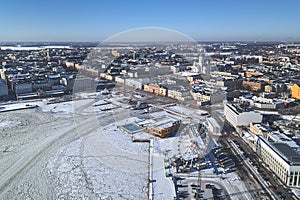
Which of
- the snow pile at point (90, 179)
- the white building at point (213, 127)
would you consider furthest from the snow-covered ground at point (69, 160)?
the white building at point (213, 127)

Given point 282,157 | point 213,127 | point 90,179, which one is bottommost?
point 90,179

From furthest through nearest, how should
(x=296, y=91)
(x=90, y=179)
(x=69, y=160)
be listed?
(x=296, y=91)
(x=69, y=160)
(x=90, y=179)

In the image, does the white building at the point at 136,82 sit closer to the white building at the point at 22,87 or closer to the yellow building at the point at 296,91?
the white building at the point at 22,87

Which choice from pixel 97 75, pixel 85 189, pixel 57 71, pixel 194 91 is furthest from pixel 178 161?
pixel 57 71

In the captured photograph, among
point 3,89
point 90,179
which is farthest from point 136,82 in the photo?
Result: point 90,179

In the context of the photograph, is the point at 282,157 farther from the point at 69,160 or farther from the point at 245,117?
the point at 69,160

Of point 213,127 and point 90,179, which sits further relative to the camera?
point 213,127

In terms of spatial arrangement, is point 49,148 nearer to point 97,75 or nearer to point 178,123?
point 178,123

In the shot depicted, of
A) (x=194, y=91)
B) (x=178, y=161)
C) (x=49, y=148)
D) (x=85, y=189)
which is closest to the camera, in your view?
(x=85, y=189)

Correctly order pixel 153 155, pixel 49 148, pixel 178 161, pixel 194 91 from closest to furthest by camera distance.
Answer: pixel 178 161
pixel 153 155
pixel 49 148
pixel 194 91

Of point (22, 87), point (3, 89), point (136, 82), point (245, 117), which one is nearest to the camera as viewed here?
point (245, 117)
